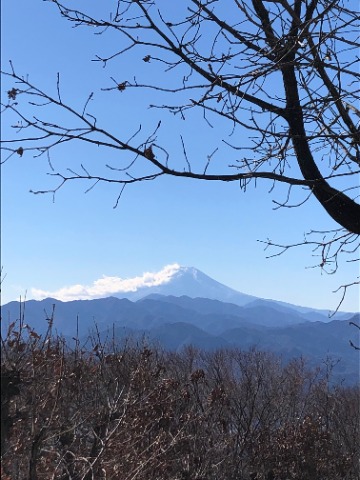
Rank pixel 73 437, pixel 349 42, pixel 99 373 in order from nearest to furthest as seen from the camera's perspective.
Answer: pixel 349 42
pixel 73 437
pixel 99 373

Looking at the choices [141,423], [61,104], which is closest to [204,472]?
[141,423]

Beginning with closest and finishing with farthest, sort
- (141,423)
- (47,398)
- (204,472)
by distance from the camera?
(47,398)
(204,472)
(141,423)

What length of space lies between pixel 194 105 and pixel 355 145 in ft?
3.14

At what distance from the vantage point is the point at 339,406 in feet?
137

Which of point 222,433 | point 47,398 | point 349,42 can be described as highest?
point 349,42

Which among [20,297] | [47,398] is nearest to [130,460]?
[47,398]

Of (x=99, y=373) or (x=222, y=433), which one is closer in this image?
(x=99, y=373)

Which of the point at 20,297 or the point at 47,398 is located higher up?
the point at 20,297

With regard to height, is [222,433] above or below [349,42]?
below

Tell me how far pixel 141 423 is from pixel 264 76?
232 inches

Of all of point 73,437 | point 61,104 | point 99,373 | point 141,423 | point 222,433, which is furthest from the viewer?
point 222,433

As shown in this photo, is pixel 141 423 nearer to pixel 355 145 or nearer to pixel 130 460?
pixel 130 460

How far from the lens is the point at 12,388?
359 centimetres

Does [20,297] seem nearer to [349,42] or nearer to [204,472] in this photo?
[349,42]
